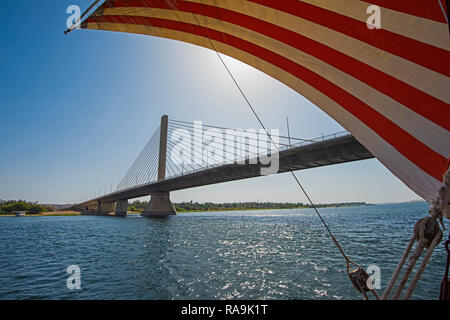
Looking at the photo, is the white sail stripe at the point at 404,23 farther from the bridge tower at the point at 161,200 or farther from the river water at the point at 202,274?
Answer: the bridge tower at the point at 161,200

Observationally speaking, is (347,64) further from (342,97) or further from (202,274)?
(202,274)

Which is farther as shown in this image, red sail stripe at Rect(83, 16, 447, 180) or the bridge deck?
the bridge deck

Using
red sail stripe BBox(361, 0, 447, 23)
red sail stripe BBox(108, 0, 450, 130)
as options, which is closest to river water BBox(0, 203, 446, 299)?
red sail stripe BBox(108, 0, 450, 130)

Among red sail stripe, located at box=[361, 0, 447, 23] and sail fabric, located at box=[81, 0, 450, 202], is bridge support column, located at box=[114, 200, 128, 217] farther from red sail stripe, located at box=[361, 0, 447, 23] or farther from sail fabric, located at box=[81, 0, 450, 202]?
red sail stripe, located at box=[361, 0, 447, 23]

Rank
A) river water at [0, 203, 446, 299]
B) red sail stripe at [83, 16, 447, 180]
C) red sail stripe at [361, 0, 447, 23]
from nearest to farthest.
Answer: red sail stripe at [361, 0, 447, 23] < red sail stripe at [83, 16, 447, 180] < river water at [0, 203, 446, 299]

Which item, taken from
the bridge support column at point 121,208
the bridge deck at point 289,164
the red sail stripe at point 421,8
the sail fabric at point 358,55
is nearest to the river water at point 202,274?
the bridge deck at point 289,164
